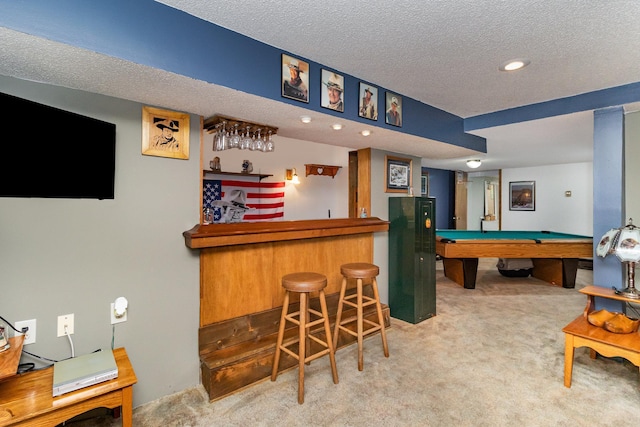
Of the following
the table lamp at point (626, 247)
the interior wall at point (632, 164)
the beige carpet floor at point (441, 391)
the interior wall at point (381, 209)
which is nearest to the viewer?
the beige carpet floor at point (441, 391)

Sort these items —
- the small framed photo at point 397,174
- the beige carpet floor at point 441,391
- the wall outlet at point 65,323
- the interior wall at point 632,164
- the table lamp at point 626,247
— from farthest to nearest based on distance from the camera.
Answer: the small framed photo at point 397,174, the interior wall at point 632,164, the table lamp at point 626,247, the beige carpet floor at point 441,391, the wall outlet at point 65,323

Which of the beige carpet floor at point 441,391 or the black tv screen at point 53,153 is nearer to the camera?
the black tv screen at point 53,153

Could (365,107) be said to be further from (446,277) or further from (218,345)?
(446,277)

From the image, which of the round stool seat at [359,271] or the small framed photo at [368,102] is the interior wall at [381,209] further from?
the small framed photo at [368,102]

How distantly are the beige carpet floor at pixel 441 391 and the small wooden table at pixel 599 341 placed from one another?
23 cm

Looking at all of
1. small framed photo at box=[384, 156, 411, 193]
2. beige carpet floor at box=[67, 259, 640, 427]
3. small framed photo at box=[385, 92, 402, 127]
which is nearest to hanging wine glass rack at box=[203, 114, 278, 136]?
small framed photo at box=[385, 92, 402, 127]

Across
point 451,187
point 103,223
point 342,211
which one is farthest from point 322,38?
point 451,187

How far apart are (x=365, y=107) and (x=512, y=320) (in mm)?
2826

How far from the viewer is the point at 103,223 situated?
73.0 inches

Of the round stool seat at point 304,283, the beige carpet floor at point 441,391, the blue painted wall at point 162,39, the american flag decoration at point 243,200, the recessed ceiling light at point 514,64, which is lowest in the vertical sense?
the beige carpet floor at point 441,391

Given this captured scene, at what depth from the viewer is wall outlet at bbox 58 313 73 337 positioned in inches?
68.9

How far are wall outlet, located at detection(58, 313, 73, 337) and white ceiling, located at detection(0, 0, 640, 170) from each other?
4.09ft

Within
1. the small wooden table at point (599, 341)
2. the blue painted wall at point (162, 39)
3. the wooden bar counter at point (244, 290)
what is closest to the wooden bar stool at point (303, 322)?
the wooden bar counter at point (244, 290)

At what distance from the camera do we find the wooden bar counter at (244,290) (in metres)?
2.12
